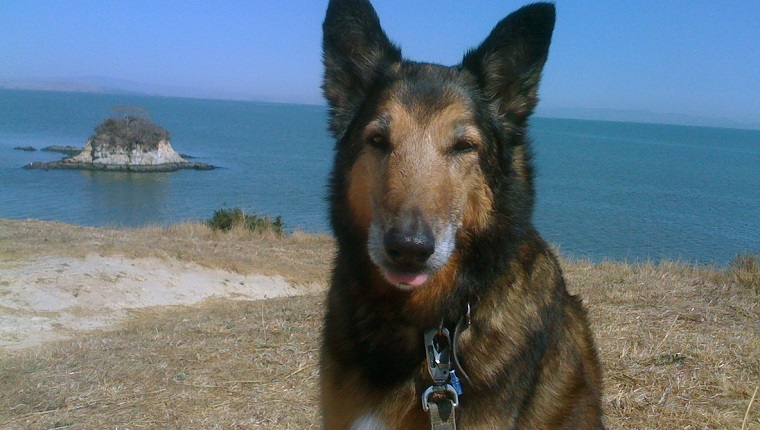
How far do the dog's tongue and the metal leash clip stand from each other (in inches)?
16.2

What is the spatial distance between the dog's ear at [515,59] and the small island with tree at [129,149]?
7708cm

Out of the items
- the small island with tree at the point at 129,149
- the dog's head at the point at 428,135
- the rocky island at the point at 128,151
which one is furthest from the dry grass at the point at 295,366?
the rocky island at the point at 128,151

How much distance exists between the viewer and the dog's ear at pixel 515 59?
11.7 feet

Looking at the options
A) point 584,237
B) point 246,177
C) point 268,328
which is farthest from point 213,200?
point 268,328

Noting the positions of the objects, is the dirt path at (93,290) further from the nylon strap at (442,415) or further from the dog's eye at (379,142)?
the nylon strap at (442,415)

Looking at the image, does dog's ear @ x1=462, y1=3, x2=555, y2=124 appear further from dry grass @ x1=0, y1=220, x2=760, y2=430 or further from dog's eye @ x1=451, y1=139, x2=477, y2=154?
dry grass @ x1=0, y1=220, x2=760, y2=430

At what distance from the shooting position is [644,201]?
45.6 m

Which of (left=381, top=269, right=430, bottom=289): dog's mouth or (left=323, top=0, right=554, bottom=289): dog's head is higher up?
(left=323, top=0, right=554, bottom=289): dog's head

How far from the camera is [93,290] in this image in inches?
538

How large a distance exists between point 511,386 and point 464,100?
5.66ft

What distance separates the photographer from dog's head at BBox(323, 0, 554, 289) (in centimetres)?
321

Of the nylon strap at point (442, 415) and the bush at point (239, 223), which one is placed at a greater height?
the nylon strap at point (442, 415)

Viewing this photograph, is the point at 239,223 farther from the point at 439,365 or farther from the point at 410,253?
the point at 410,253

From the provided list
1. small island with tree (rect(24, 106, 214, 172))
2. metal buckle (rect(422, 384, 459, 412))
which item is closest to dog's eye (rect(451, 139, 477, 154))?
metal buckle (rect(422, 384, 459, 412))
